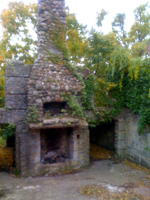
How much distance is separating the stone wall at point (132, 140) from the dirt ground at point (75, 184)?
772 mm

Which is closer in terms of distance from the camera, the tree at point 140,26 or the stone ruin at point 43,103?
the stone ruin at point 43,103

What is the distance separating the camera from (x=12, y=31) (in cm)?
1160

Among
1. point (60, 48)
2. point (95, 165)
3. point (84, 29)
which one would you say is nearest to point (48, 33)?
point (60, 48)

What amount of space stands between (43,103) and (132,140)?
15.4ft

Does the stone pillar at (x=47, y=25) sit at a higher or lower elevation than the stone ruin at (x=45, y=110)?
higher

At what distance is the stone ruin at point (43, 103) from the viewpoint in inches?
284

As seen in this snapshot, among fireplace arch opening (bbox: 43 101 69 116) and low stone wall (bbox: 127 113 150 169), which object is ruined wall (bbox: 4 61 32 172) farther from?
low stone wall (bbox: 127 113 150 169)

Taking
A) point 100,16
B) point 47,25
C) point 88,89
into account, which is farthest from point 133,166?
point 100,16

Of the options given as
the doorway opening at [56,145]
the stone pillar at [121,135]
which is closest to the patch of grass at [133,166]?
the stone pillar at [121,135]

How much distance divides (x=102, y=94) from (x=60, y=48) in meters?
3.33

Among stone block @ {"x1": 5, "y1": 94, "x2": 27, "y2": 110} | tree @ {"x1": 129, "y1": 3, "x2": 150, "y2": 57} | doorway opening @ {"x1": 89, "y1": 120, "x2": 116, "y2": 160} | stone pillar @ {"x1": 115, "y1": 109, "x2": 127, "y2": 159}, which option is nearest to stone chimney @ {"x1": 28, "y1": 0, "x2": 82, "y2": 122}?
stone block @ {"x1": 5, "y1": 94, "x2": 27, "y2": 110}

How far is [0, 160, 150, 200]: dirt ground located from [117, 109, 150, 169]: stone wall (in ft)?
2.53

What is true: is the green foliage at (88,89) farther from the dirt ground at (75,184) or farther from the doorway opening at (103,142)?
the dirt ground at (75,184)

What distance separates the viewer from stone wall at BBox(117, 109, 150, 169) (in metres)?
7.87
